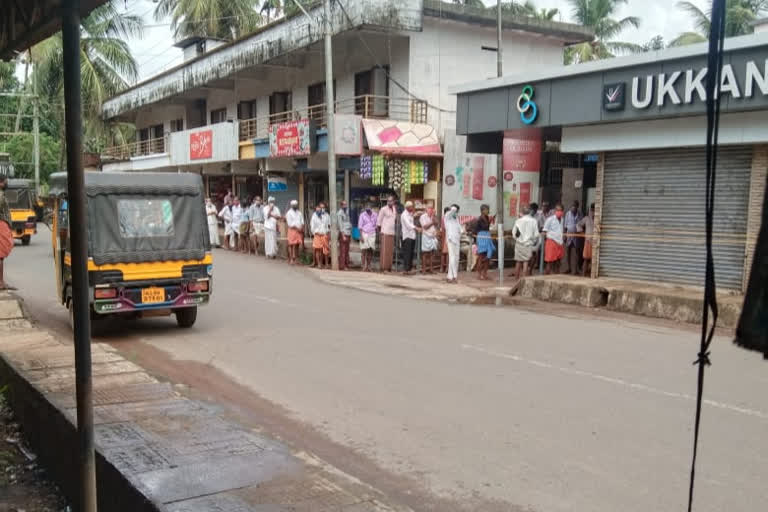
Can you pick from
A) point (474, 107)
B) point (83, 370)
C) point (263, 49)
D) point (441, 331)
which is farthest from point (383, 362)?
point (263, 49)

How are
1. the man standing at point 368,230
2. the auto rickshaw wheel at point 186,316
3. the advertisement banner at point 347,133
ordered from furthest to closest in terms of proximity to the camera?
the advertisement banner at point 347,133 < the man standing at point 368,230 < the auto rickshaw wheel at point 186,316

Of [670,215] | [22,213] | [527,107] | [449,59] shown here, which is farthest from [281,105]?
[670,215]

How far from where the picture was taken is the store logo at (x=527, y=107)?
1612cm

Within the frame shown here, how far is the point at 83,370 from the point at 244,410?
303cm

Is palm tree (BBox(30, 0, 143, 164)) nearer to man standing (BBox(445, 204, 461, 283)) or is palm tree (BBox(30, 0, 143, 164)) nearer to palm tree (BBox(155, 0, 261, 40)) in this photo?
palm tree (BBox(155, 0, 261, 40))

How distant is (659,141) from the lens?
14133 millimetres

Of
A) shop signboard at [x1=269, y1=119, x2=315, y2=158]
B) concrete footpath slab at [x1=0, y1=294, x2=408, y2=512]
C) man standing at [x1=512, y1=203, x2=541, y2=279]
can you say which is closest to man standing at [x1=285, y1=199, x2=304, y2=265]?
shop signboard at [x1=269, y1=119, x2=315, y2=158]

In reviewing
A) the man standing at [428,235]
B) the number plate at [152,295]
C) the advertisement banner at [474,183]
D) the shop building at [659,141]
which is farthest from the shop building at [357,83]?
the number plate at [152,295]

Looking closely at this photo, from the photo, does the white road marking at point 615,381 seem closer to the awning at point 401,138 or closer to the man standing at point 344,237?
the man standing at point 344,237

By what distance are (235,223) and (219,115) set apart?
39.2ft

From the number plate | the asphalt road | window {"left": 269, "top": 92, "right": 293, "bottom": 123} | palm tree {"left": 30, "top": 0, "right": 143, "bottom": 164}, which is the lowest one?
the asphalt road

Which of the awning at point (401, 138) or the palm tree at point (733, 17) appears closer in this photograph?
the awning at point (401, 138)

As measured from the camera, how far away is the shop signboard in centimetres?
2223

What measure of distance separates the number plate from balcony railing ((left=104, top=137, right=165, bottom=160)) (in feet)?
114
